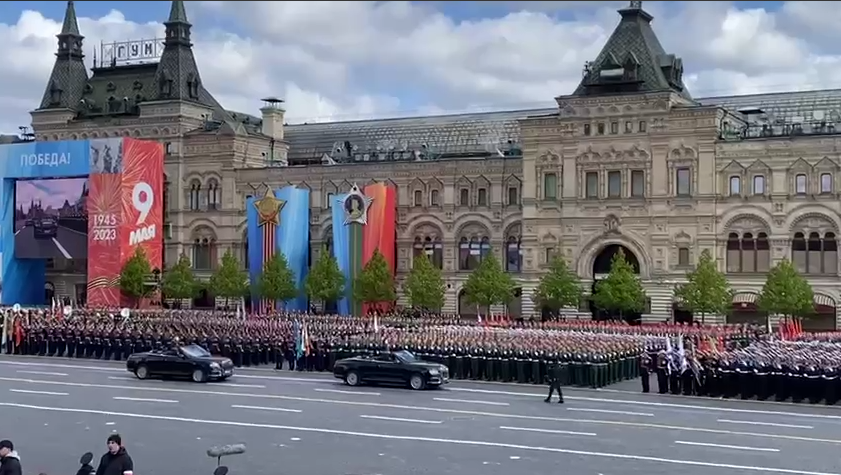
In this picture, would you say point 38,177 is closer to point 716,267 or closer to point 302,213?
point 302,213

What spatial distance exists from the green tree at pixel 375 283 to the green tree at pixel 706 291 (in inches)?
645

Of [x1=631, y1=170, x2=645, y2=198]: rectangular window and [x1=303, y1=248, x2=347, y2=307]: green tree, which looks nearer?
[x1=631, y1=170, x2=645, y2=198]: rectangular window

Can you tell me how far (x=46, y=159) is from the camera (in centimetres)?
6975

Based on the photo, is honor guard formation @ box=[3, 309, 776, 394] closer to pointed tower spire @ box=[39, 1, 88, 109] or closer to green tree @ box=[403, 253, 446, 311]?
green tree @ box=[403, 253, 446, 311]

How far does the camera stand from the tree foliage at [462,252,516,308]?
57.8m

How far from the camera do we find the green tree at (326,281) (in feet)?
205

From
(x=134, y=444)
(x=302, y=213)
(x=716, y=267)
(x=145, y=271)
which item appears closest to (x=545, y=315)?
(x=716, y=267)

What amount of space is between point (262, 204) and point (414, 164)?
9.42 metres

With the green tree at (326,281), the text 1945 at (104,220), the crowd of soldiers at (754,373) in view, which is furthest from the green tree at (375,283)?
the crowd of soldiers at (754,373)

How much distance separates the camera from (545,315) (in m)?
60.1

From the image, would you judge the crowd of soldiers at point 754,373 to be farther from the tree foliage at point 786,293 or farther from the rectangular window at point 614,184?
the rectangular window at point 614,184

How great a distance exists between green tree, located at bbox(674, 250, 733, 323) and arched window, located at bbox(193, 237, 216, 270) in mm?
31415

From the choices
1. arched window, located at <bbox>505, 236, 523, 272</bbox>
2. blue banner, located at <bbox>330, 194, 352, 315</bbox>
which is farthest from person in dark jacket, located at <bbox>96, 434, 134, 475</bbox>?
arched window, located at <bbox>505, 236, 523, 272</bbox>

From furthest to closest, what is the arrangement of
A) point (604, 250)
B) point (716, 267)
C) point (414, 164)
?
point (414, 164) → point (604, 250) → point (716, 267)
